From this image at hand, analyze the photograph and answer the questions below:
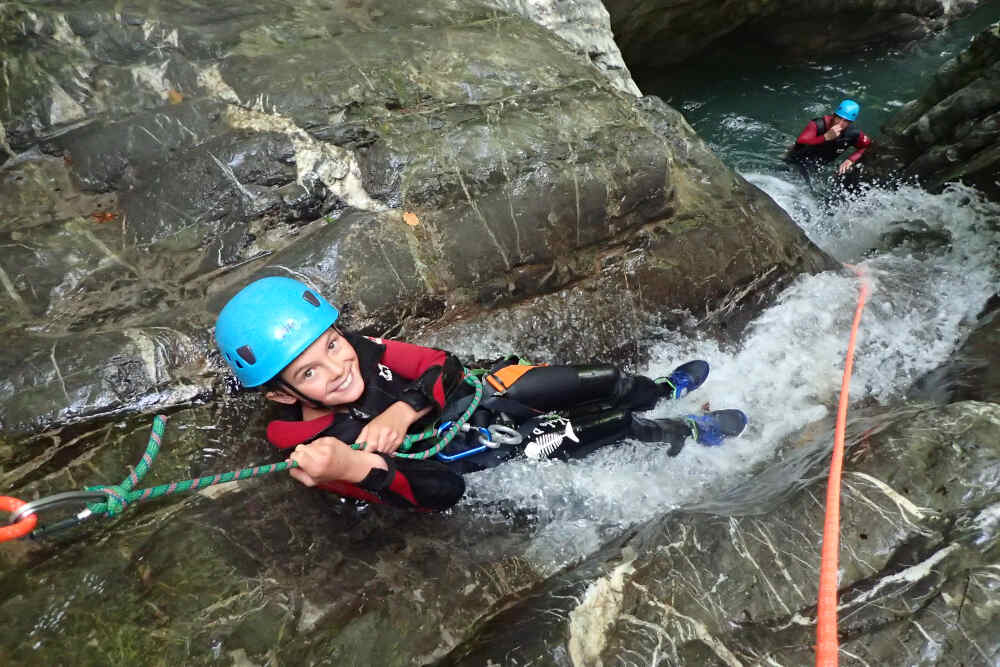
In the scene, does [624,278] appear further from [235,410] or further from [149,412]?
[149,412]

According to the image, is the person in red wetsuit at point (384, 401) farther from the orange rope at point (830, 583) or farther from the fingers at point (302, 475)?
the orange rope at point (830, 583)

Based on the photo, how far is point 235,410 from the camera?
313 cm

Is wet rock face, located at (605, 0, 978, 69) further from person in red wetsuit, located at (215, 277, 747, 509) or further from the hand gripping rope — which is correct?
the hand gripping rope

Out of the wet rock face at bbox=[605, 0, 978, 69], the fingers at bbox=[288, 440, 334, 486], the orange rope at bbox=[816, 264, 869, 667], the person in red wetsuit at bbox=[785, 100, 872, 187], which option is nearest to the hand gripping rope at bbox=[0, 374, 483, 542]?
the fingers at bbox=[288, 440, 334, 486]

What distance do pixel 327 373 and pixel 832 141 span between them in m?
6.83

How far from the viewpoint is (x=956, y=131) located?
6.32 metres

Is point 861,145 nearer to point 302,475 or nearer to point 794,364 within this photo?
point 794,364

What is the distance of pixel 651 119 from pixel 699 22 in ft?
19.2

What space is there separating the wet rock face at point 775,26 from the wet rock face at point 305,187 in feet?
17.4

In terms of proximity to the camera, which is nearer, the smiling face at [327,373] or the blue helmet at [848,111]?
the smiling face at [327,373]

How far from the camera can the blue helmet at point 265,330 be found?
7.71 feet

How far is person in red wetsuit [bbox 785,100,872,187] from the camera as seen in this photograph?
6977 millimetres

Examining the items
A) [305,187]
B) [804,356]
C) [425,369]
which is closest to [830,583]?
[425,369]

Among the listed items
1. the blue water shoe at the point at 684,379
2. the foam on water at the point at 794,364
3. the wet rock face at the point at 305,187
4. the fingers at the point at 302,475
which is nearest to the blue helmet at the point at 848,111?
the foam on water at the point at 794,364
